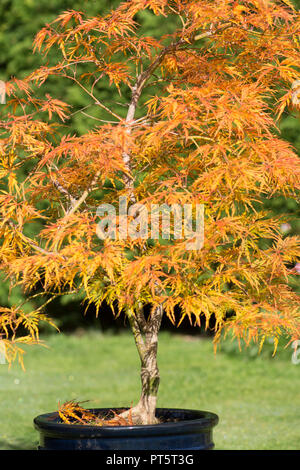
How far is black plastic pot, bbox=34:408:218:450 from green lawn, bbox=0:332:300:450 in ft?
6.14

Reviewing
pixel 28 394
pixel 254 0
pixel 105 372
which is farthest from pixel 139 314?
pixel 105 372

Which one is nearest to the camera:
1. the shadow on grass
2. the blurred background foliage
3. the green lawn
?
the shadow on grass

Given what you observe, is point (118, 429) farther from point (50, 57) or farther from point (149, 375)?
point (50, 57)

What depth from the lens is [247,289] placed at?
3.06 metres

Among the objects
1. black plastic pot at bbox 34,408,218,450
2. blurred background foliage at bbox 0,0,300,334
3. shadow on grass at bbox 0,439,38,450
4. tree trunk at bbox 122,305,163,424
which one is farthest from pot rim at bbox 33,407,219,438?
blurred background foliage at bbox 0,0,300,334

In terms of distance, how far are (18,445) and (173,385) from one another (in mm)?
2114

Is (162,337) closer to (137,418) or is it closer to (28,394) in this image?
(28,394)

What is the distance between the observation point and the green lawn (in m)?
5.04

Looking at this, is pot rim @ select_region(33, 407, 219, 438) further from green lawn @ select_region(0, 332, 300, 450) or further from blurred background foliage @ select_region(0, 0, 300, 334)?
blurred background foliage @ select_region(0, 0, 300, 334)

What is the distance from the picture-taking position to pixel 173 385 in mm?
6465

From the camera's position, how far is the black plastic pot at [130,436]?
269cm

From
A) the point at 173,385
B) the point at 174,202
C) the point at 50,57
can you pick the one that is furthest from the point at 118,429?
the point at 50,57

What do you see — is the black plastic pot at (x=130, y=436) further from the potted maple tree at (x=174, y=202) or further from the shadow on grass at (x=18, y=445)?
the shadow on grass at (x=18, y=445)
